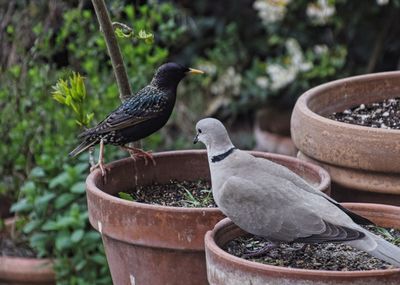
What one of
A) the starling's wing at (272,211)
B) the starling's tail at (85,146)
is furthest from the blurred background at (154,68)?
the starling's wing at (272,211)

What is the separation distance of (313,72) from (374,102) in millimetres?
2245

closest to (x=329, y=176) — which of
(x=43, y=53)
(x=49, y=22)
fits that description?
(x=43, y=53)

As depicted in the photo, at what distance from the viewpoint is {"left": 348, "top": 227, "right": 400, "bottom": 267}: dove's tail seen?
232 cm

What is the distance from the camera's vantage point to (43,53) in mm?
4688

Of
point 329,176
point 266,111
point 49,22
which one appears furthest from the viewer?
point 266,111

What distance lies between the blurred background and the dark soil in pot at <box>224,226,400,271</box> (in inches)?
60.0

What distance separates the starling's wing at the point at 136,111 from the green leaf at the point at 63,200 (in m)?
0.85

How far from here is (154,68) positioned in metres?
4.87

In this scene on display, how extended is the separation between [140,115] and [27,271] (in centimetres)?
132

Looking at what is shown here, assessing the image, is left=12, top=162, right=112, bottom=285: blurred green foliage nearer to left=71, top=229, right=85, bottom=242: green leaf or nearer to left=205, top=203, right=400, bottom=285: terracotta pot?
→ left=71, top=229, right=85, bottom=242: green leaf

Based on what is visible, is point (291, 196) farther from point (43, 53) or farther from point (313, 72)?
point (313, 72)

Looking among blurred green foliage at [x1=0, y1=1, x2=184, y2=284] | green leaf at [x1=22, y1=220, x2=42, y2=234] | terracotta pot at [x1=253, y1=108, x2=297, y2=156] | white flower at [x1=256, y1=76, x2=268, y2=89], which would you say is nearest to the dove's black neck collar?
blurred green foliage at [x1=0, y1=1, x2=184, y2=284]

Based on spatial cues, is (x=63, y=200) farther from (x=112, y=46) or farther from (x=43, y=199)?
(x=112, y=46)

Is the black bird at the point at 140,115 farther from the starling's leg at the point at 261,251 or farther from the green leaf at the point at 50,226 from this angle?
the starling's leg at the point at 261,251
